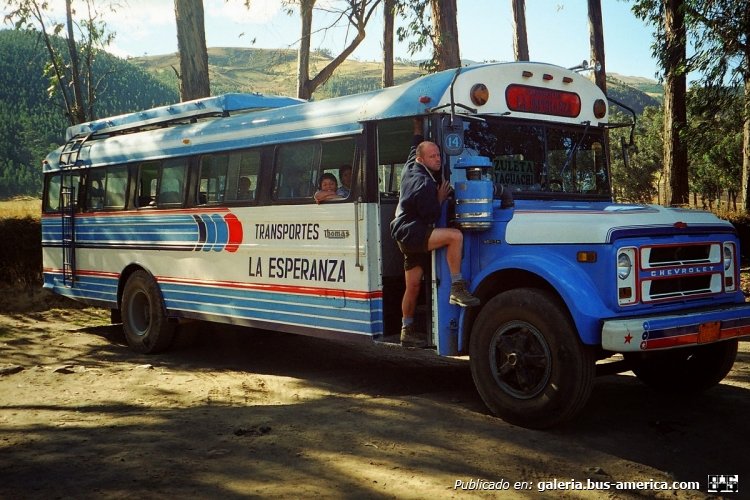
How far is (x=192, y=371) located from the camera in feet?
29.0

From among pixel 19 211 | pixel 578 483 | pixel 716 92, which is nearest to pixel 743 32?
pixel 716 92

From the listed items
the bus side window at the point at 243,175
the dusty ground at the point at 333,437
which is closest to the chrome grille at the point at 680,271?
the dusty ground at the point at 333,437

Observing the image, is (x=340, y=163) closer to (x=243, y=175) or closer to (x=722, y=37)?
(x=243, y=175)

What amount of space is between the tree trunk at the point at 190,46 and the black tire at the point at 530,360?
32.3 feet

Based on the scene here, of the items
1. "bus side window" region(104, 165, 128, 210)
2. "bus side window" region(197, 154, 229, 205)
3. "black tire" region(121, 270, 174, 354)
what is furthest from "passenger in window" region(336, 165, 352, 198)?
"bus side window" region(104, 165, 128, 210)

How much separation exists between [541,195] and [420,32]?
15.6m

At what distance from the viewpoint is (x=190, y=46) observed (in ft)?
46.9

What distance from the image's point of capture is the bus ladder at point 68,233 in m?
11.2

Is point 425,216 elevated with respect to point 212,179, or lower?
lower

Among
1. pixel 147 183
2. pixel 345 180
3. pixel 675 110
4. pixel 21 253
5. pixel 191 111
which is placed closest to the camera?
pixel 345 180

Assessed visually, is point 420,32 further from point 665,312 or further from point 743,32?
point 665,312

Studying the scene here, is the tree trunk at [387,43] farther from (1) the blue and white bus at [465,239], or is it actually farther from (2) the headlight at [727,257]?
(2) the headlight at [727,257]

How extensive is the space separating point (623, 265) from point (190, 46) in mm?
10946

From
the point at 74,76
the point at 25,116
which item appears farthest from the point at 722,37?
the point at 25,116
